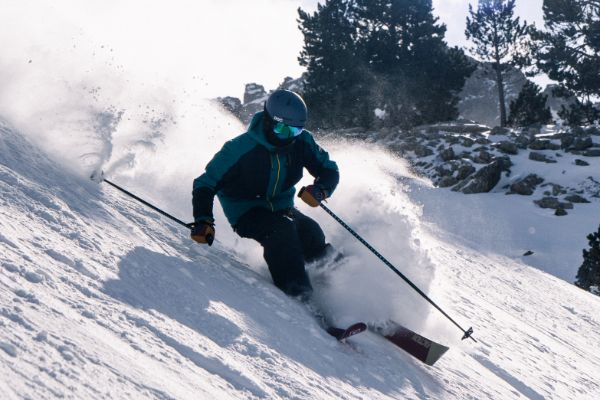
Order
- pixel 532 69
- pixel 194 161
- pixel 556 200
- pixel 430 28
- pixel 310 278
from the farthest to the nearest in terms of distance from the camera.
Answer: pixel 430 28 → pixel 532 69 → pixel 556 200 → pixel 194 161 → pixel 310 278

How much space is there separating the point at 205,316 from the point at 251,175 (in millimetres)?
1528

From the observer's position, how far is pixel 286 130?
4.05 m

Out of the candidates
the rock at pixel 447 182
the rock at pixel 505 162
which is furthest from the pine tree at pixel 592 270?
the rock at pixel 505 162

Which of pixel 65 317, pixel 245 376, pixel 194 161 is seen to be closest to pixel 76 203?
pixel 65 317

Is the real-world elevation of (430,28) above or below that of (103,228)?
above

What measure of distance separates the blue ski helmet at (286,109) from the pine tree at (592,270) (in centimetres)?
1025

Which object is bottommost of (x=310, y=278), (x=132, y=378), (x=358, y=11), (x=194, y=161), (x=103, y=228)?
(x=132, y=378)

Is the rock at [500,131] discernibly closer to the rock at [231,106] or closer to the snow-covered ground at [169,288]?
the rock at [231,106]

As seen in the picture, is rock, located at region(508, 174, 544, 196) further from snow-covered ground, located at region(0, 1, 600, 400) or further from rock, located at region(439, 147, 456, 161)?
snow-covered ground, located at region(0, 1, 600, 400)

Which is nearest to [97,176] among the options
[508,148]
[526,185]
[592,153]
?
[526,185]

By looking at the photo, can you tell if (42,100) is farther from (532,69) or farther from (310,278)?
(532,69)

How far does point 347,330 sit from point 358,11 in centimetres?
3105

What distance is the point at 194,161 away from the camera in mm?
6059

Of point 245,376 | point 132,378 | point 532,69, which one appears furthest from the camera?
point 532,69
